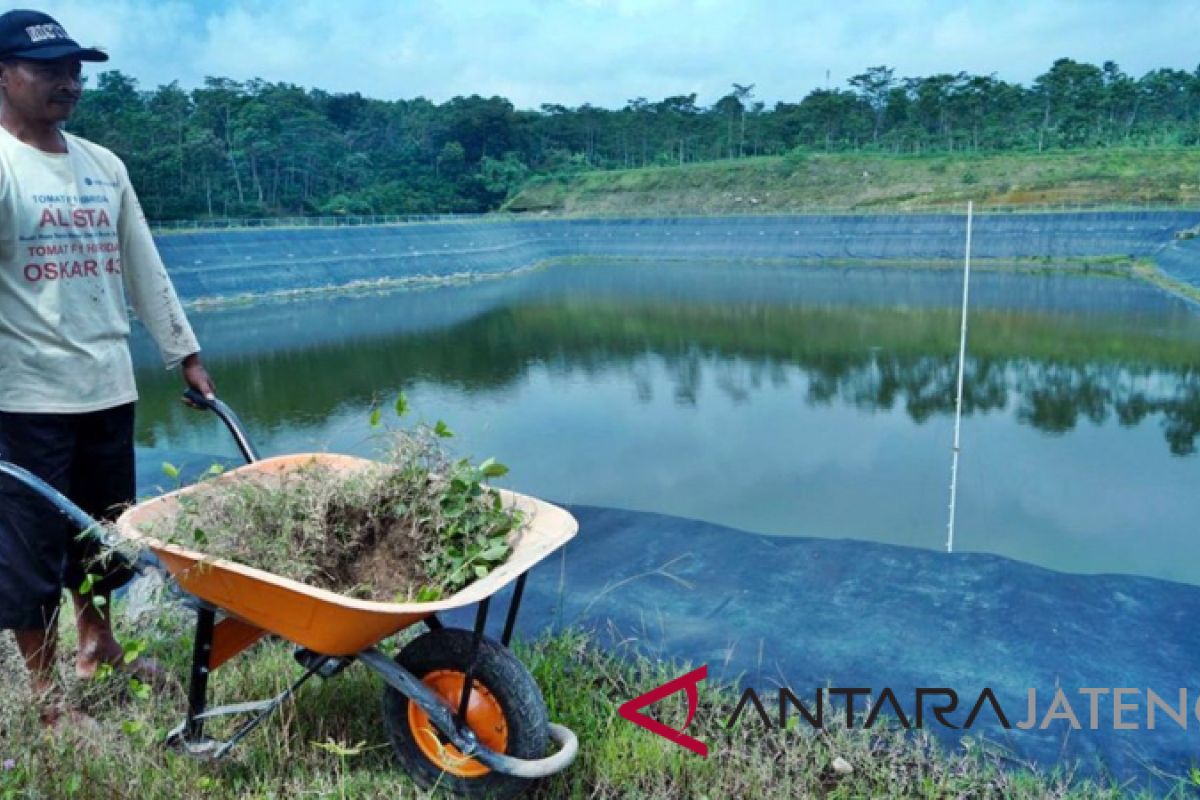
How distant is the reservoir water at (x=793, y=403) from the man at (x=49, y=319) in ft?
2.06

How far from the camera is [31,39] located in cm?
171

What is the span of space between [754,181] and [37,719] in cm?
3807

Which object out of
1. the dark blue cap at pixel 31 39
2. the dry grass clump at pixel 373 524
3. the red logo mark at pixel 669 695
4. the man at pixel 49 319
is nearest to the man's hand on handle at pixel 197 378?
the man at pixel 49 319

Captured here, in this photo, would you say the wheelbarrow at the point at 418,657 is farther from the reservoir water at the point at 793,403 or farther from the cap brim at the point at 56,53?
the cap brim at the point at 56,53

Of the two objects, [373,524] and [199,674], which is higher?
[373,524]

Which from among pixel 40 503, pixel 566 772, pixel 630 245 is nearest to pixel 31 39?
pixel 40 503

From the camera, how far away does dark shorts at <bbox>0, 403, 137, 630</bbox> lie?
1.83 meters

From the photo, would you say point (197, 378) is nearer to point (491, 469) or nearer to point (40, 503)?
point (40, 503)

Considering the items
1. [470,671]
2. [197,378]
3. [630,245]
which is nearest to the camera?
[470,671]

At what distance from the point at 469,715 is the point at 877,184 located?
3610 cm

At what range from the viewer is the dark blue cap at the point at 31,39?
1.70 metres

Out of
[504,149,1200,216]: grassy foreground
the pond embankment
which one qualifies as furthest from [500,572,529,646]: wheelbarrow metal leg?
[504,149,1200,216]: grassy foreground

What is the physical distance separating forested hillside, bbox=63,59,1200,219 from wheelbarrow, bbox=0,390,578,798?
84.9 ft

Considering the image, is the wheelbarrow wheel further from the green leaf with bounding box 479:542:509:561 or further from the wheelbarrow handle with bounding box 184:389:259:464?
the wheelbarrow handle with bounding box 184:389:259:464
